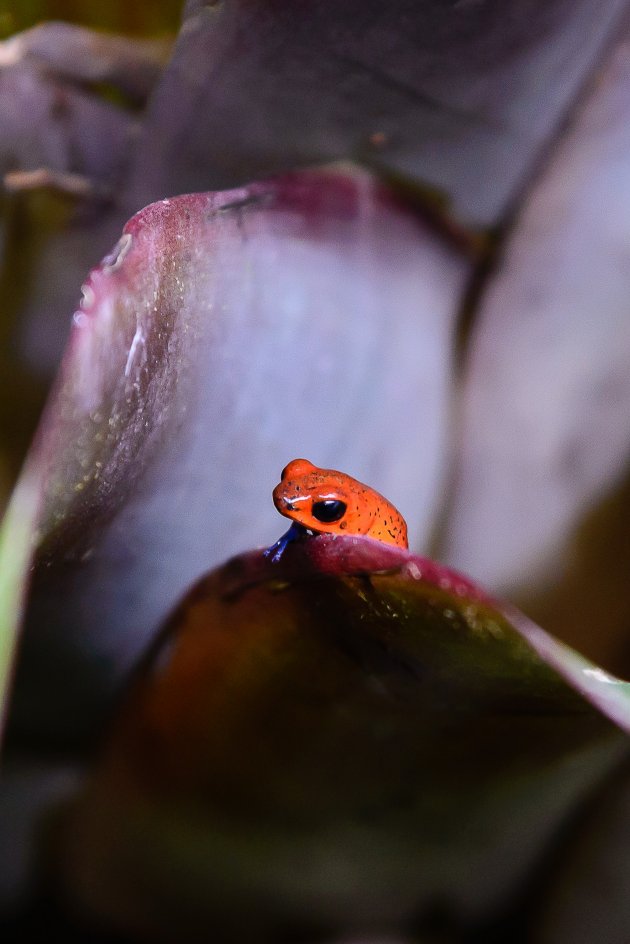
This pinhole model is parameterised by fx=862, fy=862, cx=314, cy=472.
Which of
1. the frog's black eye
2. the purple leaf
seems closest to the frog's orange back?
the frog's black eye

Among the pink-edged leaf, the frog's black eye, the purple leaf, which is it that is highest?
the purple leaf

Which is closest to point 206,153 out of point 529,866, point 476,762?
point 476,762

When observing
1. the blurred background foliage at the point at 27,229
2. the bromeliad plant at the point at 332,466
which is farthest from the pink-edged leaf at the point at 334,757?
the blurred background foliage at the point at 27,229

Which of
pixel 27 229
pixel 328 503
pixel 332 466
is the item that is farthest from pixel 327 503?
pixel 27 229

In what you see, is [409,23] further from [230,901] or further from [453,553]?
[230,901]

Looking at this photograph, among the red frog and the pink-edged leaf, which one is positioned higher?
the red frog

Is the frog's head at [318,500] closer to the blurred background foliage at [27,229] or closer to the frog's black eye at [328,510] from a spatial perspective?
the frog's black eye at [328,510]

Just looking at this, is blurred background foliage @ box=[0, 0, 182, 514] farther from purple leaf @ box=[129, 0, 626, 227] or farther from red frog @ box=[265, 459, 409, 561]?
red frog @ box=[265, 459, 409, 561]

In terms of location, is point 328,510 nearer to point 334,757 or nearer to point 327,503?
point 327,503
